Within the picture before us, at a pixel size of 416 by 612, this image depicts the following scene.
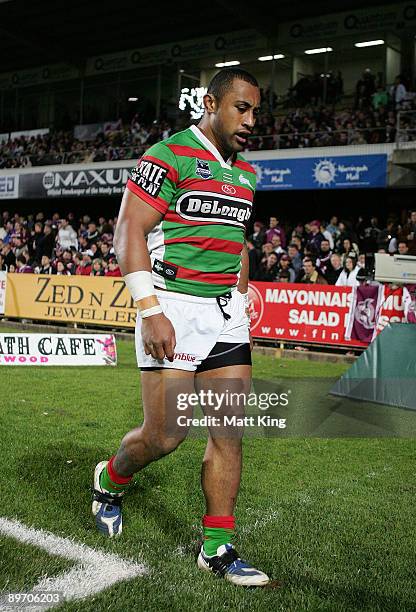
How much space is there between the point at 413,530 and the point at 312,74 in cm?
2505

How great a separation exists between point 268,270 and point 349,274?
82.2 inches

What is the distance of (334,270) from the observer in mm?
13898

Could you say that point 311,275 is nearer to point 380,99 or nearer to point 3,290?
point 3,290

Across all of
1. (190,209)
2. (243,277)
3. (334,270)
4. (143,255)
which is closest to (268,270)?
(334,270)

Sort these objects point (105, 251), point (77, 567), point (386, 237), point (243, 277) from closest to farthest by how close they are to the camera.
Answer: point (77, 567)
point (243, 277)
point (386, 237)
point (105, 251)

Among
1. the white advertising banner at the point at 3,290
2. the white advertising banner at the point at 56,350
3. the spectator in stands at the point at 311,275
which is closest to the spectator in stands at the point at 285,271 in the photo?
the spectator in stands at the point at 311,275

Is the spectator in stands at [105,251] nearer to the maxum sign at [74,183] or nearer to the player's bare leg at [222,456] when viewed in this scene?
the maxum sign at [74,183]

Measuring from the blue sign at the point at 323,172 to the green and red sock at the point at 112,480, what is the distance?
54.9ft

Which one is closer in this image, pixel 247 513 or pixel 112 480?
pixel 112 480

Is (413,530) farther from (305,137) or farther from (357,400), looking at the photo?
(305,137)

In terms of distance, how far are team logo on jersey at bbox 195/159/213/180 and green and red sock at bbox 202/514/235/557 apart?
62.3 inches

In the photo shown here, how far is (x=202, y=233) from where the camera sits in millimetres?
3338

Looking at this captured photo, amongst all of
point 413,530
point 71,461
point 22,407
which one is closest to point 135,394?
point 22,407

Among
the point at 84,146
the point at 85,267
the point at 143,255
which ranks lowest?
the point at 143,255
